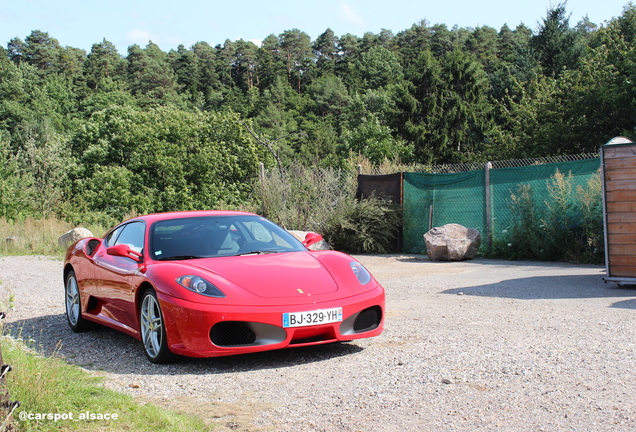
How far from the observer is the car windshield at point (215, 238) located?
239 inches

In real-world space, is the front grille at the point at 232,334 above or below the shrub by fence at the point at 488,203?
below

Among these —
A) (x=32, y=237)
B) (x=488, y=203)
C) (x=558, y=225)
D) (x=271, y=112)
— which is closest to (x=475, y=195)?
(x=488, y=203)

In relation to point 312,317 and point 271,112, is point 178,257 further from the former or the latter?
point 271,112

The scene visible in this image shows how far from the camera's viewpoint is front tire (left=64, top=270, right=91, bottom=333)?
23.1 feet

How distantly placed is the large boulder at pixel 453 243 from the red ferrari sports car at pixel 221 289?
7761mm

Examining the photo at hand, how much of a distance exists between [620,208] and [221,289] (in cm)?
665

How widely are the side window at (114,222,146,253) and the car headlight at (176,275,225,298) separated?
100cm

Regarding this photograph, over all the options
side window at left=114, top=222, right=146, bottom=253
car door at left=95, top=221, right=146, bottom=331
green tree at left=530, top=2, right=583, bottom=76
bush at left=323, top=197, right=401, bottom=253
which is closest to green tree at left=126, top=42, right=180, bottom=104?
green tree at left=530, top=2, right=583, bottom=76

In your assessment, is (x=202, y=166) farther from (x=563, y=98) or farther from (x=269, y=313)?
(x=269, y=313)

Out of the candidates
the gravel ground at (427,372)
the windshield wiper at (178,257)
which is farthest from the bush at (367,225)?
the windshield wiper at (178,257)

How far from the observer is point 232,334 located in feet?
17.1

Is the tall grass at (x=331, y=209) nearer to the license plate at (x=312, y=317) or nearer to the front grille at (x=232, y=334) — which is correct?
the license plate at (x=312, y=317)

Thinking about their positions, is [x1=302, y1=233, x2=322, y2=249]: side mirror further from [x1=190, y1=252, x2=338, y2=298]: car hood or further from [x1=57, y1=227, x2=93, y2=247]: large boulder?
[x1=57, y1=227, x2=93, y2=247]: large boulder

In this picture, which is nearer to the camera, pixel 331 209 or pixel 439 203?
pixel 439 203
